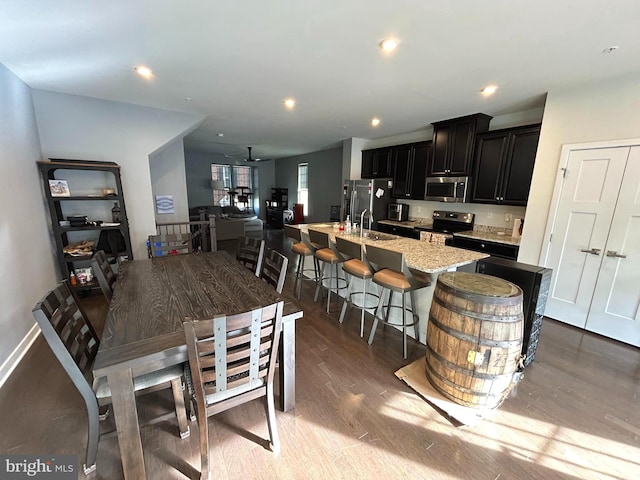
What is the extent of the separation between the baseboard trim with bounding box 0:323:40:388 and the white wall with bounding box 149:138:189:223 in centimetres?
271

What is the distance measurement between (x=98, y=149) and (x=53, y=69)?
1090 millimetres

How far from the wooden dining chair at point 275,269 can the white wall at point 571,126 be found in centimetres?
317

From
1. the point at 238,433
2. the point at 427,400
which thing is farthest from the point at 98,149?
the point at 427,400

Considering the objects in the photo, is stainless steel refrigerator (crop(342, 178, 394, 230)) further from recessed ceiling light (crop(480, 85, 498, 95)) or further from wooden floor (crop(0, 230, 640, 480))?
wooden floor (crop(0, 230, 640, 480))

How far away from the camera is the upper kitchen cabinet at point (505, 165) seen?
3.34m

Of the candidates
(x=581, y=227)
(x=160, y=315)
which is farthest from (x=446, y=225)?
(x=160, y=315)

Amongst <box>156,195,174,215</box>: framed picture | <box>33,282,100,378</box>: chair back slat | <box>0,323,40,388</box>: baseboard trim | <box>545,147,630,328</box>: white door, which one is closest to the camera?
<box>33,282,100,378</box>: chair back slat

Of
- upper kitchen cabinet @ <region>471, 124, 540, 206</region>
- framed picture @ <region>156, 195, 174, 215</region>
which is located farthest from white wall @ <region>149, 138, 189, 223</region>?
upper kitchen cabinet @ <region>471, 124, 540, 206</region>

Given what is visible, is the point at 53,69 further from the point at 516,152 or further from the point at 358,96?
the point at 516,152

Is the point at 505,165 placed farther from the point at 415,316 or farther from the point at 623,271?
the point at 415,316

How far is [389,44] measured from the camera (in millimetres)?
1988

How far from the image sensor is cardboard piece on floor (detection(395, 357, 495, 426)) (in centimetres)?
170

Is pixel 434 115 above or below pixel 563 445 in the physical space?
above

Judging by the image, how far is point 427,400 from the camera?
1.85 meters
